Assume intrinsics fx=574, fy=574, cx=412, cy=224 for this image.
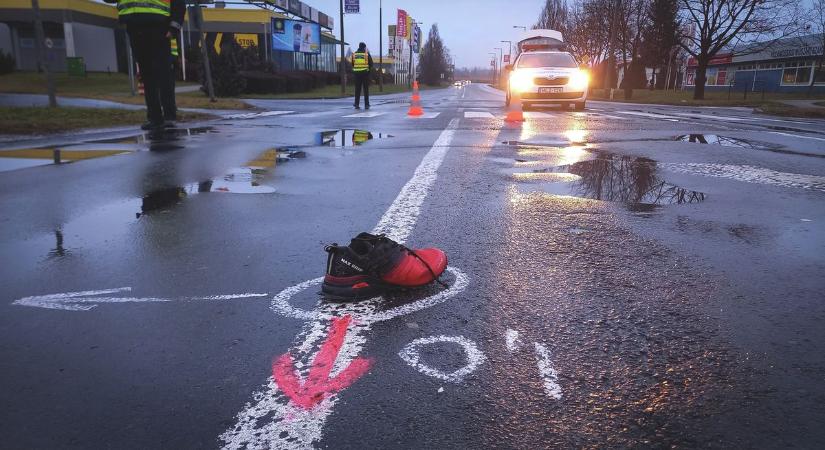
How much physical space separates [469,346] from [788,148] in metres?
8.55

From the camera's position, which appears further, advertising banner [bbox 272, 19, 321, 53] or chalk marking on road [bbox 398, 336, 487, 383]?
advertising banner [bbox 272, 19, 321, 53]

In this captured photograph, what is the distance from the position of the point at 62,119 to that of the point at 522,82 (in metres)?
12.1

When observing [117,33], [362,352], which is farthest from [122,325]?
[117,33]

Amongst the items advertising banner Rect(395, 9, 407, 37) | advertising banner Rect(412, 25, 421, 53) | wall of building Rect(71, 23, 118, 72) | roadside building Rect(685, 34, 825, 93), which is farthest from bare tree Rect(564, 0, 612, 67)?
wall of building Rect(71, 23, 118, 72)

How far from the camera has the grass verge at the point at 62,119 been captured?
30.6 ft

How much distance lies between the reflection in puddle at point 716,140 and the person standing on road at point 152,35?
9.09m

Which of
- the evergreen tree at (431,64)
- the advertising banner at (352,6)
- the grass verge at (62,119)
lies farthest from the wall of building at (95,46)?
the evergreen tree at (431,64)

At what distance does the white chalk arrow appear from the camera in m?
2.59

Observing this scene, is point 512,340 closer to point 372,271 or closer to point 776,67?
point 372,271

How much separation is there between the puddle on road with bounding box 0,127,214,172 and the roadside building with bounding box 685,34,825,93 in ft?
133

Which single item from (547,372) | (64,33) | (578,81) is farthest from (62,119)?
(64,33)

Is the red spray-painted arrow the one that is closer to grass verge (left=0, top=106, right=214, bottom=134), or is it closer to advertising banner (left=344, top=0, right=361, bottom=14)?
grass verge (left=0, top=106, right=214, bottom=134)

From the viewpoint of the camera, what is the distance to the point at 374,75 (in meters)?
66.3

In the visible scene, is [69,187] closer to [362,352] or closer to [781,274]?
[362,352]
